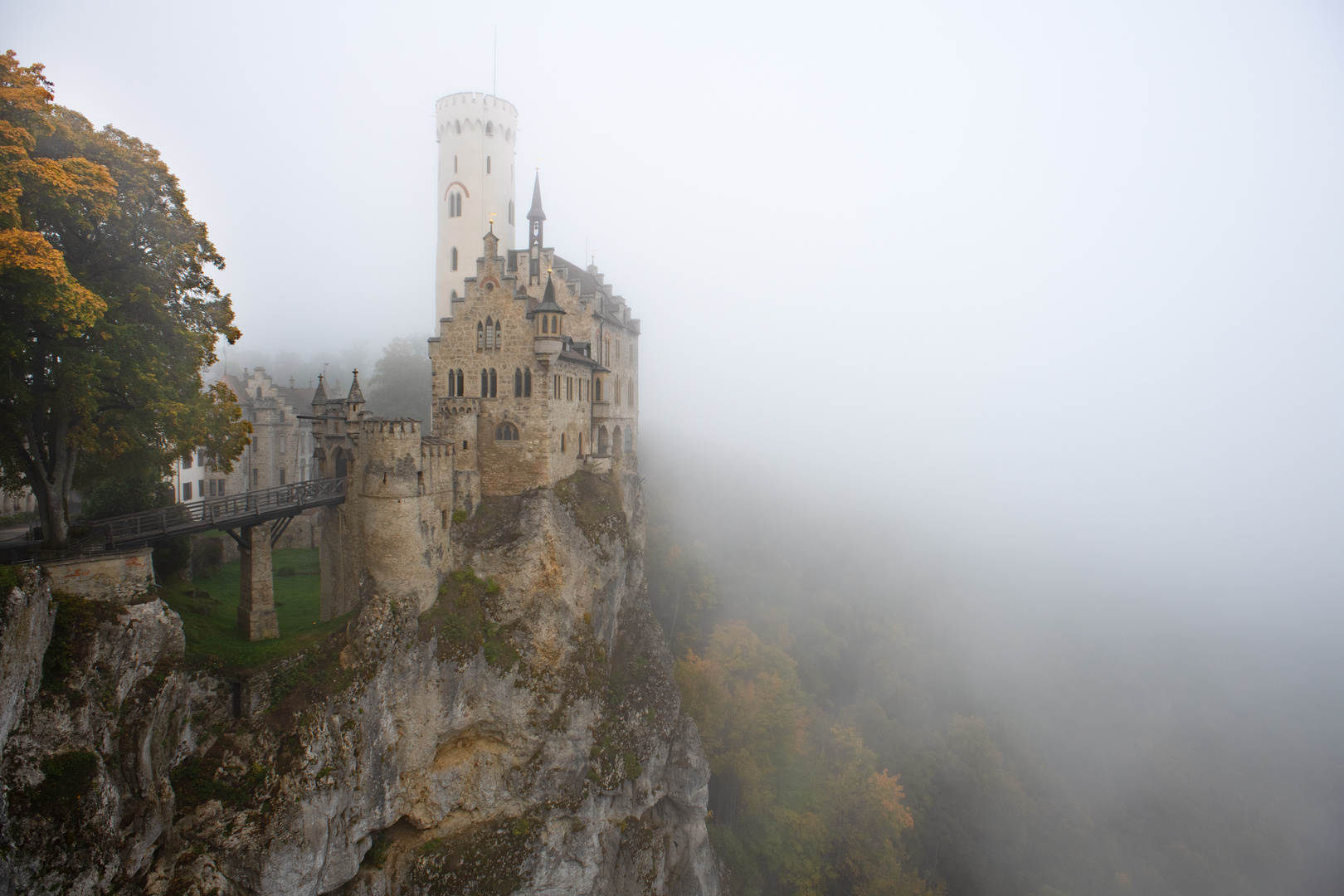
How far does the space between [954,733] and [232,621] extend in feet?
172

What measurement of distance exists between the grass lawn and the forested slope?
2403cm

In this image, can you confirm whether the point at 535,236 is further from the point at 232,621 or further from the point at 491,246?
the point at 232,621

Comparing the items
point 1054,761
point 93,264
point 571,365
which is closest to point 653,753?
point 571,365

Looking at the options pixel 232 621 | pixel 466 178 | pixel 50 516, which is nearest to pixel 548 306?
pixel 466 178

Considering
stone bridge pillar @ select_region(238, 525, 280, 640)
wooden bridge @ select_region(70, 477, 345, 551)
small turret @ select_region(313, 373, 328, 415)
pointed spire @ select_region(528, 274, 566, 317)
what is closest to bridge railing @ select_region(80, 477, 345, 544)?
wooden bridge @ select_region(70, 477, 345, 551)

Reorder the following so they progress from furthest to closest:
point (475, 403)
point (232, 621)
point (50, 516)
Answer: point (475, 403), point (232, 621), point (50, 516)

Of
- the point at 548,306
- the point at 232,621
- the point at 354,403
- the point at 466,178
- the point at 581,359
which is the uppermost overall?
the point at 466,178

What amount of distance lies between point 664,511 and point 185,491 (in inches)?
1560

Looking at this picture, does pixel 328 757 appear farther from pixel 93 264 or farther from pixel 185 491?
pixel 185 491

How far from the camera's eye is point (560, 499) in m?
30.7

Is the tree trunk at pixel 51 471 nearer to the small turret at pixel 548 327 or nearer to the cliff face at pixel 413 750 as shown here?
the cliff face at pixel 413 750

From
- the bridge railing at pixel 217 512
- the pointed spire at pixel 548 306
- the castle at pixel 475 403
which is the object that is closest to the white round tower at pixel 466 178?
the castle at pixel 475 403

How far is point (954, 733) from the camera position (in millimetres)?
52156

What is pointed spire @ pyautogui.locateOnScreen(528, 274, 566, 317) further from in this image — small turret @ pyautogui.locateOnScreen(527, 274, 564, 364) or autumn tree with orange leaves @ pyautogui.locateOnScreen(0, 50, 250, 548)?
autumn tree with orange leaves @ pyautogui.locateOnScreen(0, 50, 250, 548)
